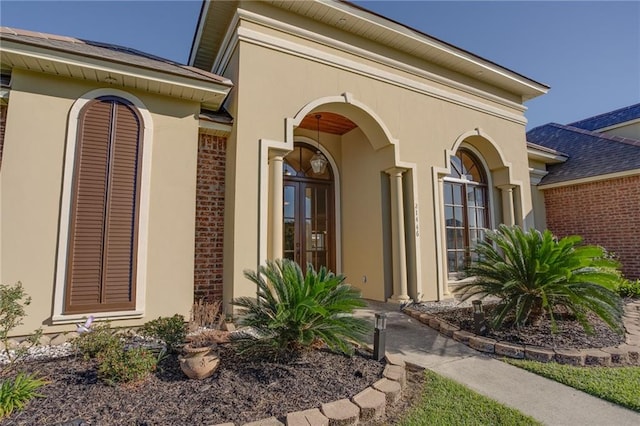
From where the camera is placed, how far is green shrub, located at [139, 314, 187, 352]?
11.5 ft

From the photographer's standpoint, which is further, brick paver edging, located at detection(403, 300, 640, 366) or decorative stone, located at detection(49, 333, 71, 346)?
decorative stone, located at detection(49, 333, 71, 346)

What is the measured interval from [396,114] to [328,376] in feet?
17.1

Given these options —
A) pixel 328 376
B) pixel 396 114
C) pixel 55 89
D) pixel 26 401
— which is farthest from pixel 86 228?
pixel 396 114

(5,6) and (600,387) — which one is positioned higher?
(5,6)

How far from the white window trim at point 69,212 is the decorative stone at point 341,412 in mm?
3135

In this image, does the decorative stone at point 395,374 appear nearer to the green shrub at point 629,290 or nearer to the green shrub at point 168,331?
the green shrub at point 168,331

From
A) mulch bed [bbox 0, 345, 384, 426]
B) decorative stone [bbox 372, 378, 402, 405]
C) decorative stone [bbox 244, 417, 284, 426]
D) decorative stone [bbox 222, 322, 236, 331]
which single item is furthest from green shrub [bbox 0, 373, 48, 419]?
decorative stone [bbox 372, 378, 402, 405]

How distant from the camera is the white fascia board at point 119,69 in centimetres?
383

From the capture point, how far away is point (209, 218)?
5.20 metres

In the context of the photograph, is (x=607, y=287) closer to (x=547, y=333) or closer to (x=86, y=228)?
(x=547, y=333)

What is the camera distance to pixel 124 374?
280 cm

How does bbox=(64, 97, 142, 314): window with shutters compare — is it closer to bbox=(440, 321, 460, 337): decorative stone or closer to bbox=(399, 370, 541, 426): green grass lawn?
bbox=(399, 370, 541, 426): green grass lawn

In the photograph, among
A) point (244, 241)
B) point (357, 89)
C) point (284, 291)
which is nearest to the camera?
point (284, 291)

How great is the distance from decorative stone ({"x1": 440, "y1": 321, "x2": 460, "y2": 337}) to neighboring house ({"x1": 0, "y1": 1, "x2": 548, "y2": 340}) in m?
1.52
